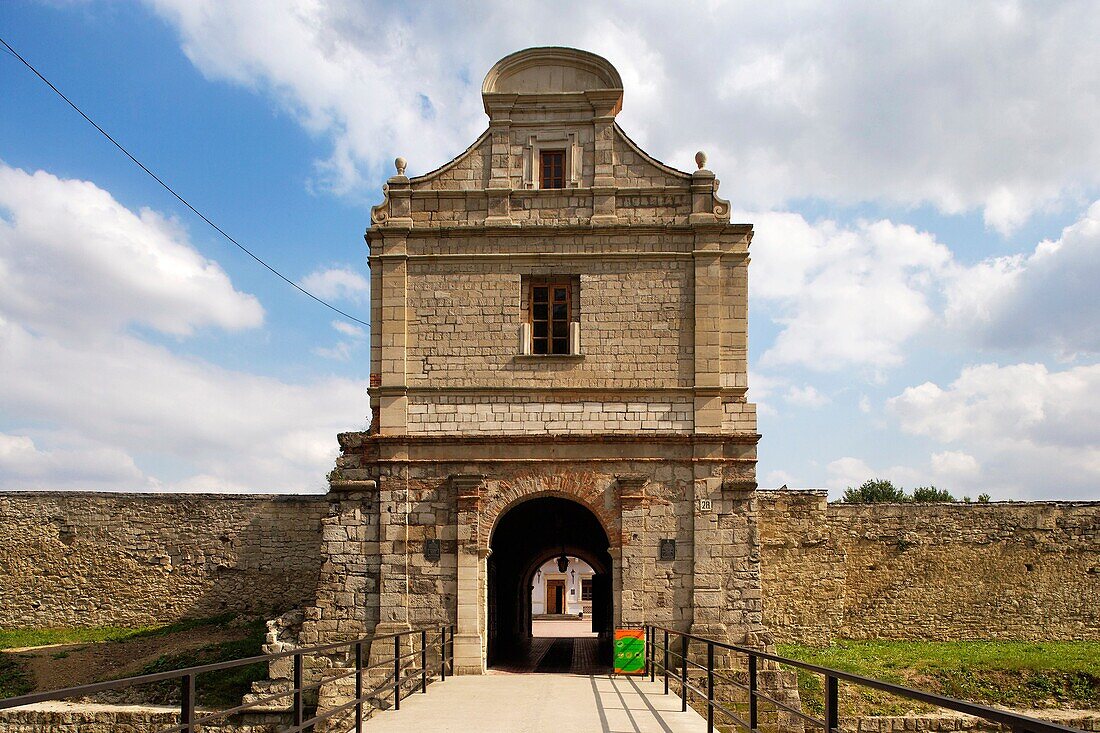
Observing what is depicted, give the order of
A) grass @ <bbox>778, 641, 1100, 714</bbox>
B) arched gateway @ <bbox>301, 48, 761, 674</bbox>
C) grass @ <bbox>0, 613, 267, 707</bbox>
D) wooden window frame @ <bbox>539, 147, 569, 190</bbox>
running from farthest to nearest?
wooden window frame @ <bbox>539, 147, 569, 190</bbox>, grass @ <bbox>778, 641, 1100, 714</bbox>, grass @ <bbox>0, 613, 267, 707</bbox>, arched gateway @ <bbox>301, 48, 761, 674</bbox>

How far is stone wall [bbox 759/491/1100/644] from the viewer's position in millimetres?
20281

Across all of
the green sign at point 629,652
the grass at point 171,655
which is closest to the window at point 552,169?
the green sign at point 629,652

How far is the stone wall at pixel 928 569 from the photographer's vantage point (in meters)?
20.3

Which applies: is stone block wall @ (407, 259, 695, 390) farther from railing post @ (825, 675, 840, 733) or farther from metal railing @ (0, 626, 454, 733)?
railing post @ (825, 675, 840, 733)

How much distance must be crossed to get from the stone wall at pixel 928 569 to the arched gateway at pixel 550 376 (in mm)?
5497

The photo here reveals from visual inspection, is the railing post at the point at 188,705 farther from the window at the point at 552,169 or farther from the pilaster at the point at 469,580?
the window at the point at 552,169

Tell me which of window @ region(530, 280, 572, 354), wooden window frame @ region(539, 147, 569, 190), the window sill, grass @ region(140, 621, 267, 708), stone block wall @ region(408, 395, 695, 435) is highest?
wooden window frame @ region(539, 147, 569, 190)

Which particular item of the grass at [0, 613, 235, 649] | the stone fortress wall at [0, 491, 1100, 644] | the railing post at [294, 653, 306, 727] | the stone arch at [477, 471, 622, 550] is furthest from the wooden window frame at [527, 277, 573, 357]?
the grass at [0, 613, 235, 649]

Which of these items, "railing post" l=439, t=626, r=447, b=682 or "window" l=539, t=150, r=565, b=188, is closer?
"railing post" l=439, t=626, r=447, b=682

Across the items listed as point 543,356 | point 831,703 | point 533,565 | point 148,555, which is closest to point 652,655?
point 543,356

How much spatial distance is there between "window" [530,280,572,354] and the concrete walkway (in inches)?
221

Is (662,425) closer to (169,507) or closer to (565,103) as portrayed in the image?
Answer: (565,103)

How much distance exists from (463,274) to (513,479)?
144 inches

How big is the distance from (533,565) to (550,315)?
37.3 ft
